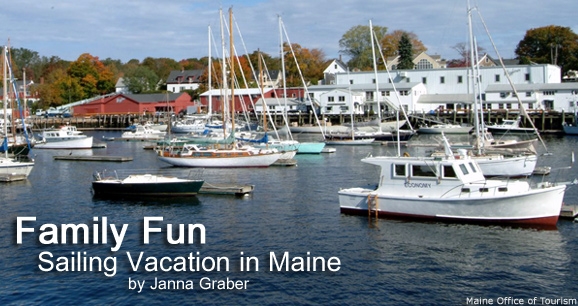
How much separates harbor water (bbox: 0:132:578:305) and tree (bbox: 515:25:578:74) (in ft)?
313

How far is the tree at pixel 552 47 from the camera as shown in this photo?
124125 millimetres

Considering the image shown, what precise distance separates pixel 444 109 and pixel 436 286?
8350 cm

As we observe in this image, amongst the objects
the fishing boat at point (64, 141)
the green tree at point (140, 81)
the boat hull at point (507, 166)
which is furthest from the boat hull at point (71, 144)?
the green tree at point (140, 81)

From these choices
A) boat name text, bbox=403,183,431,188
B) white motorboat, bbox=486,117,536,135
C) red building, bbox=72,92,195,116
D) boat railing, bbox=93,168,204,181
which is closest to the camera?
boat name text, bbox=403,183,431,188

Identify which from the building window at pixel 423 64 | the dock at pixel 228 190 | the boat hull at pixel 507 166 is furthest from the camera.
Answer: the building window at pixel 423 64

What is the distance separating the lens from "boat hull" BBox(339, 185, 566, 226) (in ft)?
90.7

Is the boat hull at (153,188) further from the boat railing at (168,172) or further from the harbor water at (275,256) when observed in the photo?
the boat railing at (168,172)

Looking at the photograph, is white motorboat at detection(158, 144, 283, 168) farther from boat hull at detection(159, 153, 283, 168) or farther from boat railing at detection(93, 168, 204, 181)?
boat railing at detection(93, 168, 204, 181)

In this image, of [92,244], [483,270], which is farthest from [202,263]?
[483,270]

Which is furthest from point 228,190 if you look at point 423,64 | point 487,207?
point 423,64

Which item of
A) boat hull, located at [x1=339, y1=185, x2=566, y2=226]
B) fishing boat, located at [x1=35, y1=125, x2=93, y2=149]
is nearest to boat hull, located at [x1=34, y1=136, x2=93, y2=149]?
fishing boat, located at [x1=35, y1=125, x2=93, y2=149]

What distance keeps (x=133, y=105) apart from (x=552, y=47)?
80.5m

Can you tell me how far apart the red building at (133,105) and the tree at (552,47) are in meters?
67.4

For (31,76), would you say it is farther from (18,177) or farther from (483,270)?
(483,270)
